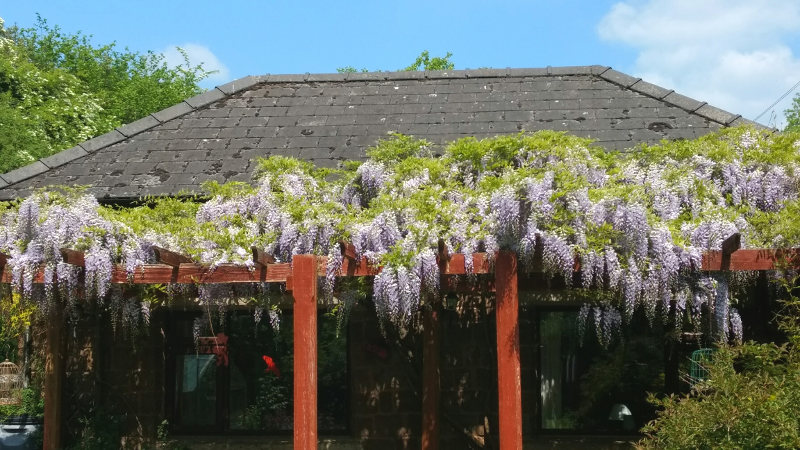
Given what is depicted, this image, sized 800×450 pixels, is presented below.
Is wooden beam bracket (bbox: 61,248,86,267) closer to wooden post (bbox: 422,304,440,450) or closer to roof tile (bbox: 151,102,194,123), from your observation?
wooden post (bbox: 422,304,440,450)

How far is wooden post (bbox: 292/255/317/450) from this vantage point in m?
6.15

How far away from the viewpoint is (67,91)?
2398 centimetres

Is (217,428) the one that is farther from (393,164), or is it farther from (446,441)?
(393,164)

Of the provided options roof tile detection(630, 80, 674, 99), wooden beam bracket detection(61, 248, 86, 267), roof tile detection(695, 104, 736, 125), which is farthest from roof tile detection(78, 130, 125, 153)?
roof tile detection(695, 104, 736, 125)

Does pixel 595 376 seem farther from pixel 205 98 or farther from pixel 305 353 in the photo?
pixel 205 98

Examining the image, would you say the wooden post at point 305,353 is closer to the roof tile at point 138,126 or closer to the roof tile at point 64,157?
the roof tile at point 64,157

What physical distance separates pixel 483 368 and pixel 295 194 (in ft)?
9.21

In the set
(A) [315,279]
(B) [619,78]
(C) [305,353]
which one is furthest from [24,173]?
(B) [619,78]

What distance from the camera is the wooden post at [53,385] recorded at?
838 cm

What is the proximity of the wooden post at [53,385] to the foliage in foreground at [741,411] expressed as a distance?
530 centimetres

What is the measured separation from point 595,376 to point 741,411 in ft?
11.9

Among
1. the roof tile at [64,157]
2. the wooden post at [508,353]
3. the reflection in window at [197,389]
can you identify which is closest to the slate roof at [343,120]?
the roof tile at [64,157]

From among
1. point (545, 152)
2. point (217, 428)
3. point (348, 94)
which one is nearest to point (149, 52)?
point (348, 94)

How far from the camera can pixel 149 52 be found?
32500 mm
